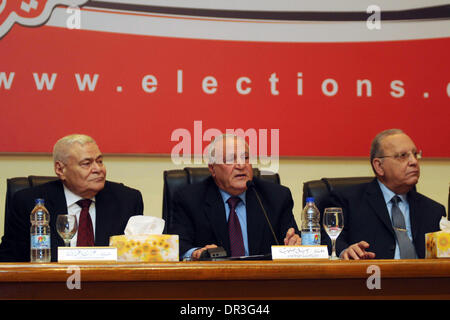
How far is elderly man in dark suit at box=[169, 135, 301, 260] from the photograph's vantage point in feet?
Result: 9.26

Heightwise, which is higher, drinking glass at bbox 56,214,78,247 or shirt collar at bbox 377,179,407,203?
shirt collar at bbox 377,179,407,203

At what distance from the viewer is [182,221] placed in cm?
286

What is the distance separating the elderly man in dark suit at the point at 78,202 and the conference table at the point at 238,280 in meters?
1.06

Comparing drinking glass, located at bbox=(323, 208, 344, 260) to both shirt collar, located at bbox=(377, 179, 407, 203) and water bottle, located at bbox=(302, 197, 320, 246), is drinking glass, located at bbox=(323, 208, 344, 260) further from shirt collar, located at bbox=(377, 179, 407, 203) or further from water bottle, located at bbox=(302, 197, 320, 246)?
shirt collar, located at bbox=(377, 179, 407, 203)

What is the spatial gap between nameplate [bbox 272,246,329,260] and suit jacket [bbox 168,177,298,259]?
89 cm

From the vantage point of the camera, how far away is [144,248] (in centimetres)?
199

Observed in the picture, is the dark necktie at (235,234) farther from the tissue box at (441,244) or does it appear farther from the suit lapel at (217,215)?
the tissue box at (441,244)

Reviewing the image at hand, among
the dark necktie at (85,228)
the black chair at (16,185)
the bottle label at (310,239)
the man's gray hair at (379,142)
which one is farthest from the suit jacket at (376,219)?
the black chair at (16,185)

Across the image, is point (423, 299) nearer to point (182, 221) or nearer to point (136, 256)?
point (136, 256)

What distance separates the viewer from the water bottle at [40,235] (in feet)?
7.37

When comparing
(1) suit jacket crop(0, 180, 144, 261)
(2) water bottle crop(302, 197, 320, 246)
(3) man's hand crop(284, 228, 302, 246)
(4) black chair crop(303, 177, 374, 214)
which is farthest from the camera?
(4) black chair crop(303, 177, 374, 214)

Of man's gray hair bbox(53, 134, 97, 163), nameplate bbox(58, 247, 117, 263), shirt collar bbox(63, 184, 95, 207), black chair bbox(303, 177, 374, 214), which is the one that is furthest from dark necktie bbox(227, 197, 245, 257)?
nameplate bbox(58, 247, 117, 263)

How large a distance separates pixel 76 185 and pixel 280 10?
1.69 m
